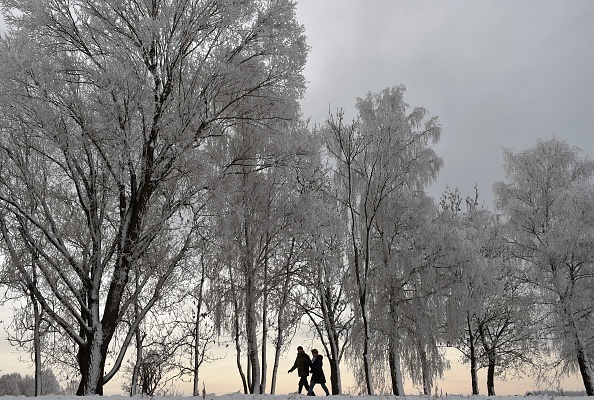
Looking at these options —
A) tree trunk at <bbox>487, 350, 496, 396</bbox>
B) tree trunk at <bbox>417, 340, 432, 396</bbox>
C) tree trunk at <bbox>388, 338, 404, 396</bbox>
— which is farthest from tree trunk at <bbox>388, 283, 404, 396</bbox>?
→ tree trunk at <bbox>487, 350, 496, 396</bbox>

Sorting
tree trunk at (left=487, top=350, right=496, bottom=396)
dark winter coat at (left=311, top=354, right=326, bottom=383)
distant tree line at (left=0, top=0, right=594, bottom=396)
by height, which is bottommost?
tree trunk at (left=487, top=350, right=496, bottom=396)

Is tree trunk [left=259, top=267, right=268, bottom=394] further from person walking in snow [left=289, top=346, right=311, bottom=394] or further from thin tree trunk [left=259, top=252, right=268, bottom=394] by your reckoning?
person walking in snow [left=289, top=346, right=311, bottom=394]

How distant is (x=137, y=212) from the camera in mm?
11594

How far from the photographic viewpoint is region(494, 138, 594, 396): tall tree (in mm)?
20500

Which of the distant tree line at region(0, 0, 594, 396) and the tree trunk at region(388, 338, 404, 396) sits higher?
the distant tree line at region(0, 0, 594, 396)

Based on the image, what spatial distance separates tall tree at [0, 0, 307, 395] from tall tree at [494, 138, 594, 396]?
13229 millimetres

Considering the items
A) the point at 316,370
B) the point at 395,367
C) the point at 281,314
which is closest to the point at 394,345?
the point at 395,367

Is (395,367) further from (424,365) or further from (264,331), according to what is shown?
(264,331)

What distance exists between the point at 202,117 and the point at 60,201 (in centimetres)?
432

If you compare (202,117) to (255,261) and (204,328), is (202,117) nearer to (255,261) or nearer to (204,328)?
(255,261)

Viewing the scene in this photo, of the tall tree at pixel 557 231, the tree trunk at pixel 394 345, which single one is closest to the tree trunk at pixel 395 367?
the tree trunk at pixel 394 345

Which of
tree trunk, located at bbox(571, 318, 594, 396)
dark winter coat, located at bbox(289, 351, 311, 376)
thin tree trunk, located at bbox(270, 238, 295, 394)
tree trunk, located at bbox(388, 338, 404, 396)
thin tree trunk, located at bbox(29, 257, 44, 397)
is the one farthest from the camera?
tree trunk, located at bbox(571, 318, 594, 396)

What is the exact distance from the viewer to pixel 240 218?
40.0ft

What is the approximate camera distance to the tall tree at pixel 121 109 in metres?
10.8
